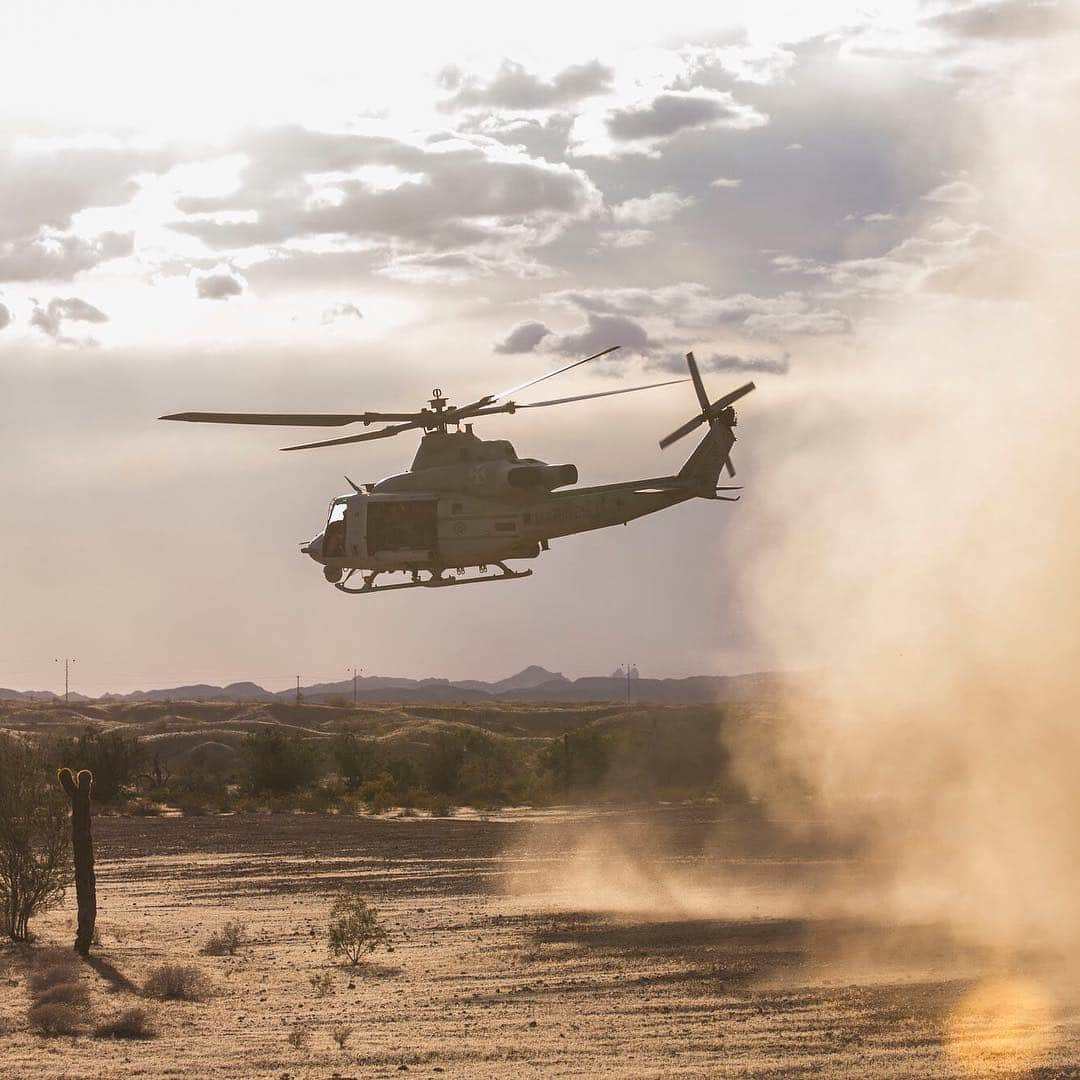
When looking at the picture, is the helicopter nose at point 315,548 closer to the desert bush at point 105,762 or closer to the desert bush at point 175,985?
the desert bush at point 175,985

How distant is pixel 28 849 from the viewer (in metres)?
30.1

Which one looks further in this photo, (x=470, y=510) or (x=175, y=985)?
(x=470, y=510)

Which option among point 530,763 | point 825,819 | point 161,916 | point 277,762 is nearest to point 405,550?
point 161,916

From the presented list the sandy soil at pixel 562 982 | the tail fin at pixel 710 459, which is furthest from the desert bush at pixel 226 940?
the tail fin at pixel 710 459

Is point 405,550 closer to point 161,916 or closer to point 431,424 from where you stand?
point 431,424

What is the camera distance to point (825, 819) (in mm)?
54312

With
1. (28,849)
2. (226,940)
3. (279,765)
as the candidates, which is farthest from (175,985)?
(279,765)

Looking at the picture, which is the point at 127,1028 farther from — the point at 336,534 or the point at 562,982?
the point at 336,534

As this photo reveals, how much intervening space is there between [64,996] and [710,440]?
20.7 metres

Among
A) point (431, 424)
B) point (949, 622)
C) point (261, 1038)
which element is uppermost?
point (431, 424)

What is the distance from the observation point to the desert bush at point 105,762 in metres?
71.9

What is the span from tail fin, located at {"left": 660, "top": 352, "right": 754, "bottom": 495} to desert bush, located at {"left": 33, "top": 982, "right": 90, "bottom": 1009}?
18568 mm

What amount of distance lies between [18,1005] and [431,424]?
17.3 metres

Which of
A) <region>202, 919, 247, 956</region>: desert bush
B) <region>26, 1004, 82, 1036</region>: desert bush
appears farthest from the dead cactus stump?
<region>26, 1004, 82, 1036</region>: desert bush
